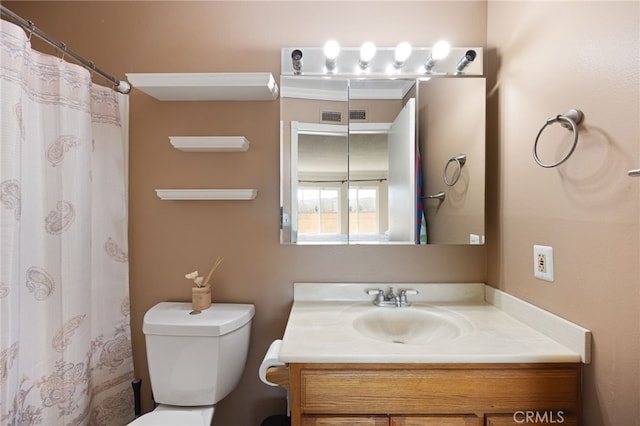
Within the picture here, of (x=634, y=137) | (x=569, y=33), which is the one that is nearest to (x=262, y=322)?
(x=634, y=137)

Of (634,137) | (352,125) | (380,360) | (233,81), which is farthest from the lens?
(352,125)

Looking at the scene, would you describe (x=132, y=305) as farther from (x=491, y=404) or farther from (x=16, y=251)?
(x=491, y=404)

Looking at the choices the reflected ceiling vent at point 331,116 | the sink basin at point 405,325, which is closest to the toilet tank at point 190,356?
the sink basin at point 405,325

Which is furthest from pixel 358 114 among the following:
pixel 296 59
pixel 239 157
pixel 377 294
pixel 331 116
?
pixel 377 294

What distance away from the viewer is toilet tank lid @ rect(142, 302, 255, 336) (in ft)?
4.03

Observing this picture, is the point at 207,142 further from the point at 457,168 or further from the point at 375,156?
the point at 457,168

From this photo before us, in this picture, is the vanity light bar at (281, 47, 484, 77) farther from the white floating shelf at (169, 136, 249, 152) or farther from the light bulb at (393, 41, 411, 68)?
the white floating shelf at (169, 136, 249, 152)

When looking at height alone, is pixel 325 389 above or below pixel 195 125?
below

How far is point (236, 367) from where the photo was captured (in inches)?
52.2

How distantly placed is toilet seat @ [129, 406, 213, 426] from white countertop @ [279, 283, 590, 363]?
0.55m

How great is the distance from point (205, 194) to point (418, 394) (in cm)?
119

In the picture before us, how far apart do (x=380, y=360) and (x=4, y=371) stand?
120 centimetres

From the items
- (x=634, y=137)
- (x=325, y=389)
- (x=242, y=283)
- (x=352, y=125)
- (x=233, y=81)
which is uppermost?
(x=233, y=81)

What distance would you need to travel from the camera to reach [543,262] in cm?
107
